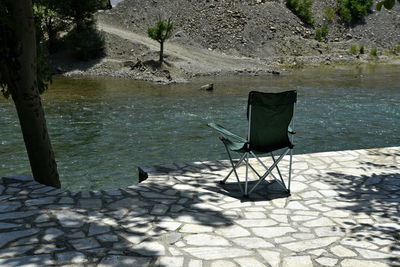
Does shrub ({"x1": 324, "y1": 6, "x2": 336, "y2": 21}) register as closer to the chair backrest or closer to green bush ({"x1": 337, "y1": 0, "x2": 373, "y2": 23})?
green bush ({"x1": 337, "y1": 0, "x2": 373, "y2": 23})

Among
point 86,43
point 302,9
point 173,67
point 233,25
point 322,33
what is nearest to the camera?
point 173,67

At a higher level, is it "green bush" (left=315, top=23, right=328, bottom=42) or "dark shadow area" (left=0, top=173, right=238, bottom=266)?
"green bush" (left=315, top=23, right=328, bottom=42)

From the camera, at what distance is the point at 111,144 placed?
11.2m

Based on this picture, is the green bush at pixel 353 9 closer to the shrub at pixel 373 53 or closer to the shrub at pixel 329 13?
the shrub at pixel 329 13

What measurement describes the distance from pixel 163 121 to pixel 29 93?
7861 mm

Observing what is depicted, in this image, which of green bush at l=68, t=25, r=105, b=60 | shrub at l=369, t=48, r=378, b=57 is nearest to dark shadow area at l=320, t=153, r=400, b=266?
green bush at l=68, t=25, r=105, b=60

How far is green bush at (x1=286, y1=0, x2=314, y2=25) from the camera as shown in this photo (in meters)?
35.2

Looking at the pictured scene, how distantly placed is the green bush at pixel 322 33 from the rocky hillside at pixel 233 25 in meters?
0.40

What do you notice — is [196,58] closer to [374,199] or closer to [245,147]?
[245,147]

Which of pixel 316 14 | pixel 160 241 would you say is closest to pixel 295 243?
pixel 160 241

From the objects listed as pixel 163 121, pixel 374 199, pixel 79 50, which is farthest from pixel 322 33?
pixel 374 199

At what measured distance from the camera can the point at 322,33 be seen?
1369 inches

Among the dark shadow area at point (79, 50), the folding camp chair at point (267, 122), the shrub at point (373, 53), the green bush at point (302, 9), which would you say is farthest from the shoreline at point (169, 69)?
the folding camp chair at point (267, 122)

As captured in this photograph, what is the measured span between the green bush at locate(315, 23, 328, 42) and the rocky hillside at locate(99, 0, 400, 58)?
405mm
